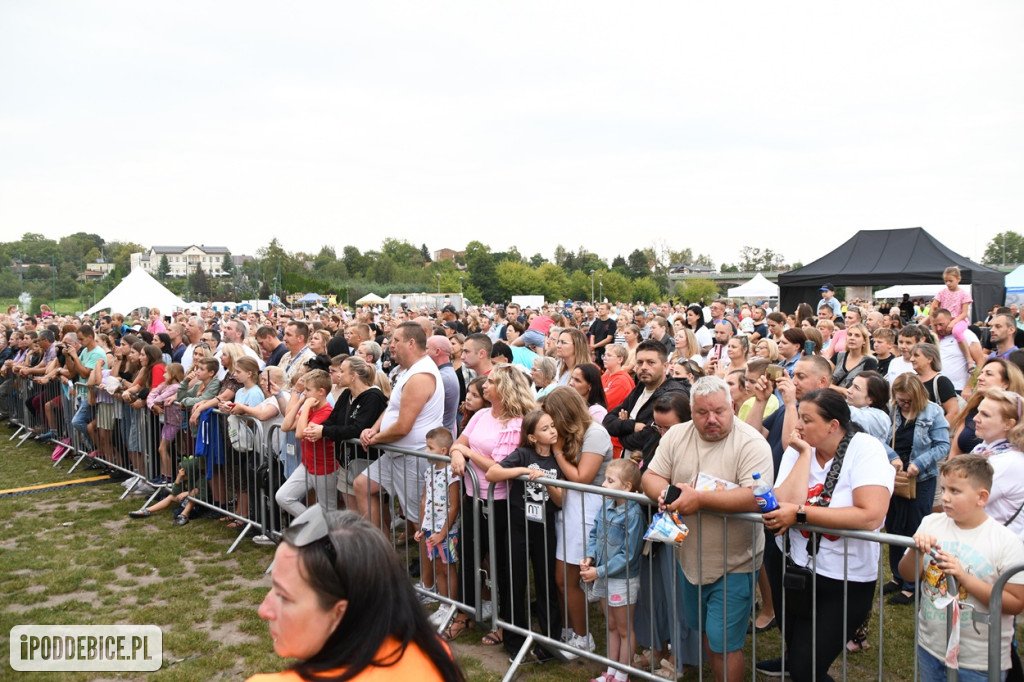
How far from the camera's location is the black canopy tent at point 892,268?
18422 mm

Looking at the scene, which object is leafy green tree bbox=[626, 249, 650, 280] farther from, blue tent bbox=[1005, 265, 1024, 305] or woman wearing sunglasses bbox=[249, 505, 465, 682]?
woman wearing sunglasses bbox=[249, 505, 465, 682]

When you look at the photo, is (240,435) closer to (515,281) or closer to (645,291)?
(515,281)

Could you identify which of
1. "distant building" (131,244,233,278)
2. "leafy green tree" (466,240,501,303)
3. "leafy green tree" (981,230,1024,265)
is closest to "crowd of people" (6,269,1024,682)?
"leafy green tree" (466,240,501,303)

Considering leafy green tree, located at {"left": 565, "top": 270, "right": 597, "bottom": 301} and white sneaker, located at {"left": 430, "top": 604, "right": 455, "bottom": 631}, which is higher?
leafy green tree, located at {"left": 565, "top": 270, "right": 597, "bottom": 301}

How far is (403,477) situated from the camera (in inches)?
221

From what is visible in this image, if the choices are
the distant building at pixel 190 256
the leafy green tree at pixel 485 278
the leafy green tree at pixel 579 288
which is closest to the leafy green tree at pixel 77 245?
the distant building at pixel 190 256

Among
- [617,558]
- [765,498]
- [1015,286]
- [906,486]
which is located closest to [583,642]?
[617,558]

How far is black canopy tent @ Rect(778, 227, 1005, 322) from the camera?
18.4m

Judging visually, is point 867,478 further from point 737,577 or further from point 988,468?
point 737,577

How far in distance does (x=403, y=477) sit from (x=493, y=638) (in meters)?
1.35

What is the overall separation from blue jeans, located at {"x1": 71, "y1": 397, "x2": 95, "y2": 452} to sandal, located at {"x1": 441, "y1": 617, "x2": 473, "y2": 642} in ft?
24.2

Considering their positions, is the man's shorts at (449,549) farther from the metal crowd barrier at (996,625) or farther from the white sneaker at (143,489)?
the white sneaker at (143,489)

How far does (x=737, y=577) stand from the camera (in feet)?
12.2

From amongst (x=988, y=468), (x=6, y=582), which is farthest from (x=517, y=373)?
(x=6, y=582)
